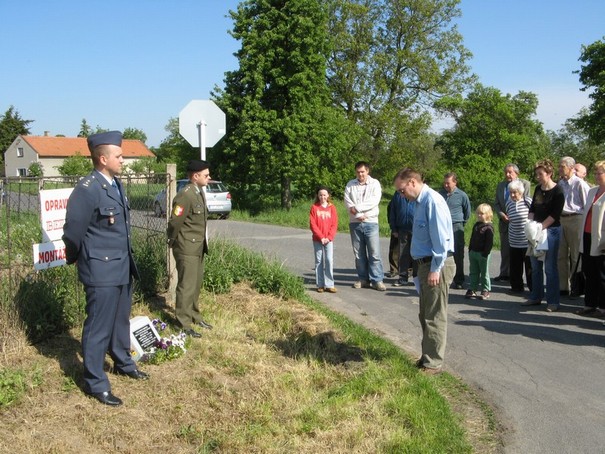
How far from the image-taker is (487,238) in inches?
344

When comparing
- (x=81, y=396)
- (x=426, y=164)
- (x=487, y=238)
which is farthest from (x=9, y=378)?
(x=426, y=164)

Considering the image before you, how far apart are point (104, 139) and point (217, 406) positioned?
2.30 m

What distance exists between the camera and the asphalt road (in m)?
4.46

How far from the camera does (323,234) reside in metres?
9.15

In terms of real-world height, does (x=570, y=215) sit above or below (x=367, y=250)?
above

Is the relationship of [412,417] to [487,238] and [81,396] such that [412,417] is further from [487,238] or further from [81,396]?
[487,238]

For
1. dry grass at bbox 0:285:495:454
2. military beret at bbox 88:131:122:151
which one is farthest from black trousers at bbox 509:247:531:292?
military beret at bbox 88:131:122:151

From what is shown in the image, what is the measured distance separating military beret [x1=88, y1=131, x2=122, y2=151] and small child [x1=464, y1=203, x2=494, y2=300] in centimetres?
578

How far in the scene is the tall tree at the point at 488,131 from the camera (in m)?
35.5

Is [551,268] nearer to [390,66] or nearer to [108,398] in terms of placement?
[108,398]

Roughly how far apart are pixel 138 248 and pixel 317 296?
2.88m

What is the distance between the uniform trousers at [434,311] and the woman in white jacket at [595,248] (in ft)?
8.75

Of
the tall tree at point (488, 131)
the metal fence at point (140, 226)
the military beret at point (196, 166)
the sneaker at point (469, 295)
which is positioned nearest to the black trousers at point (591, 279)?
the sneaker at point (469, 295)

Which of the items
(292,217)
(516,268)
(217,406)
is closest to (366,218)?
(516,268)
